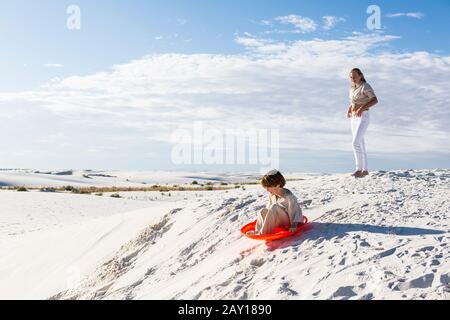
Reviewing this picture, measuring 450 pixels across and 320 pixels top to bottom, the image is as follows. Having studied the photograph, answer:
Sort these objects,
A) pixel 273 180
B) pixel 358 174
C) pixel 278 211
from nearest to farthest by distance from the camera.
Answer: pixel 278 211 < pixel 273 180 < pixel 358 174

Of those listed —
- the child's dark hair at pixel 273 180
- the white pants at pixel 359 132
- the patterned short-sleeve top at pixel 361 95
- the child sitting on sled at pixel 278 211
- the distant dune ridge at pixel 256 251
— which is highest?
the patterned short-sleeve top at pixel 361 95

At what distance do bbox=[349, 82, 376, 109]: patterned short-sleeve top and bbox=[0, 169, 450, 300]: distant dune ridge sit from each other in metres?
1.26

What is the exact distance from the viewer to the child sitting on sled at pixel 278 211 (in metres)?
6.03

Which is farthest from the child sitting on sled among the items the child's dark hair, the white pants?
the white pants

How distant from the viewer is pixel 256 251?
6070 millimetres

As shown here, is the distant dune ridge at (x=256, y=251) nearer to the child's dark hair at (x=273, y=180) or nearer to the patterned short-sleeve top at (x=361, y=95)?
the child's dark hair at (x=273, y=180)

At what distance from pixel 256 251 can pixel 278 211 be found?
522 millimetres

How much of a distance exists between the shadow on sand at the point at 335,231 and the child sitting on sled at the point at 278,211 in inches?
5.8

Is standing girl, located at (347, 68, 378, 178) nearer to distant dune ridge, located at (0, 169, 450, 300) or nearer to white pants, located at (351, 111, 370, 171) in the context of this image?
white pants, located at (351, 111, 370, 171)

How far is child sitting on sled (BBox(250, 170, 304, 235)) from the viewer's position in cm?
603

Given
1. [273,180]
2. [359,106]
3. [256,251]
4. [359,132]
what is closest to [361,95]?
[359,106]

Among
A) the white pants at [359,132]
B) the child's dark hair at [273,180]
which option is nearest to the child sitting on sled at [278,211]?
the child's dark hair at [273,180]

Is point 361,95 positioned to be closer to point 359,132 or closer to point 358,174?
point 359,132
